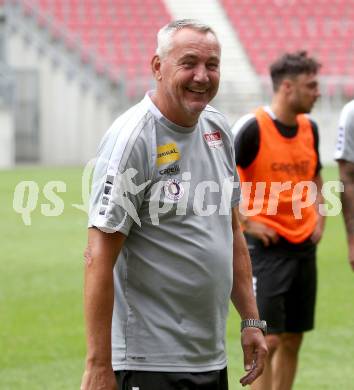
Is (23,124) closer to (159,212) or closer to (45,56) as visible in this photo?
(45,56)

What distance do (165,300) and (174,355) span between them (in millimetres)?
205

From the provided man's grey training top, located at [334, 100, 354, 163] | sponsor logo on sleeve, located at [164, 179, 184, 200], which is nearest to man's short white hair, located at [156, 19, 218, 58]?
sponsor logo on sleeve, located at [164, 179, 184, 200]

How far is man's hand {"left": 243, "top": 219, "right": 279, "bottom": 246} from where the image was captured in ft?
22.1

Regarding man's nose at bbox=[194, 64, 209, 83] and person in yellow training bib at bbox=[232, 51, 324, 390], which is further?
person in yellow training bib at bbox=[232, 51, 324, 390]

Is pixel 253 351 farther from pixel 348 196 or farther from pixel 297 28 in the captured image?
pixel 297 28

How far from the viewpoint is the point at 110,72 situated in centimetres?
3222

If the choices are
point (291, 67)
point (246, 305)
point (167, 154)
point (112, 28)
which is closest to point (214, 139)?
point (167, 154)

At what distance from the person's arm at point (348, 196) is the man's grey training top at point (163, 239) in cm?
241

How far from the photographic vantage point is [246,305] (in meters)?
4.46

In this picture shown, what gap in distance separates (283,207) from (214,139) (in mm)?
2694

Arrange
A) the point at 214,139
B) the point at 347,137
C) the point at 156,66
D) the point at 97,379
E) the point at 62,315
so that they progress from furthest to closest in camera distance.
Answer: the point at 62,315 < the point at 347,137 < the point at 214,139 < the point at 156,66 < the point at 97,379

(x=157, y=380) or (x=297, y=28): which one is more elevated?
(x=297, y=28)

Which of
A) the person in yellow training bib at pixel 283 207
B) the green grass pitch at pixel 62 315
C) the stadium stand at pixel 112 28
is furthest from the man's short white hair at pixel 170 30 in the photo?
the stadium stand at pixel 112 28

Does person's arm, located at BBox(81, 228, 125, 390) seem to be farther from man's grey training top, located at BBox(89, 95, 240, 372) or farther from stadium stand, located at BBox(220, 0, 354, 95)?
stadium stand, located at BBox(220, 0, 354, 95)
